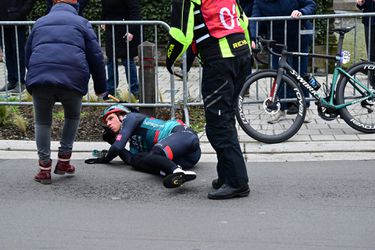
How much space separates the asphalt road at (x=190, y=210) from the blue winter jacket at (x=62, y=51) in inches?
36.0

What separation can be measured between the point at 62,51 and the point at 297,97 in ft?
8.94

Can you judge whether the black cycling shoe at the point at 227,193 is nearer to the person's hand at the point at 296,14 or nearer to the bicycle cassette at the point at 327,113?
the bicycle cassette at the point at 327,113

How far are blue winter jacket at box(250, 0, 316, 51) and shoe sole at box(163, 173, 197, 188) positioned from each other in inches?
128

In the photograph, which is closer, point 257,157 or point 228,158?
point 228,158

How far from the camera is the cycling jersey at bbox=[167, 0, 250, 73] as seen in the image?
18.0 ft

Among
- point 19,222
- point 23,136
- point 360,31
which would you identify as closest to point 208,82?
point 19,222

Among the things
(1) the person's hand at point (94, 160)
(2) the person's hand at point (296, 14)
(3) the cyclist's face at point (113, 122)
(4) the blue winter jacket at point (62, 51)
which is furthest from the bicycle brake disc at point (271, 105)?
(4) the blue winter jacket at point (62, 51)

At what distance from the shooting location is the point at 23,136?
8.13 metres

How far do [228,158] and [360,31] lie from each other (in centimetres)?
568

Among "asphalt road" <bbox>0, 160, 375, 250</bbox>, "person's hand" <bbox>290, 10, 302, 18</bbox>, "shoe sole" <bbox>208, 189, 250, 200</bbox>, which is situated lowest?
"asphalt road" <bbox>0, 160, 375, 250</bbox>

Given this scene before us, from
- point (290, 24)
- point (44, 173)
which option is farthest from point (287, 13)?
point (44, 173)

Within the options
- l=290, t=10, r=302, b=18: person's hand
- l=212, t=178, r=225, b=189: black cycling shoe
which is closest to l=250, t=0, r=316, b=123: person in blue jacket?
l=290, t=10, r=302, b=18: person's hand

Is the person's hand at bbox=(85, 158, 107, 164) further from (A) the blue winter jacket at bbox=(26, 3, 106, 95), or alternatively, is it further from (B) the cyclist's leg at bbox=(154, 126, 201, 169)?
(A) the blue winter jacket at bbox=(26, 3, 106, 95)

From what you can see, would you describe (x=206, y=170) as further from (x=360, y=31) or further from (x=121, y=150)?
(x=360, y=31)
